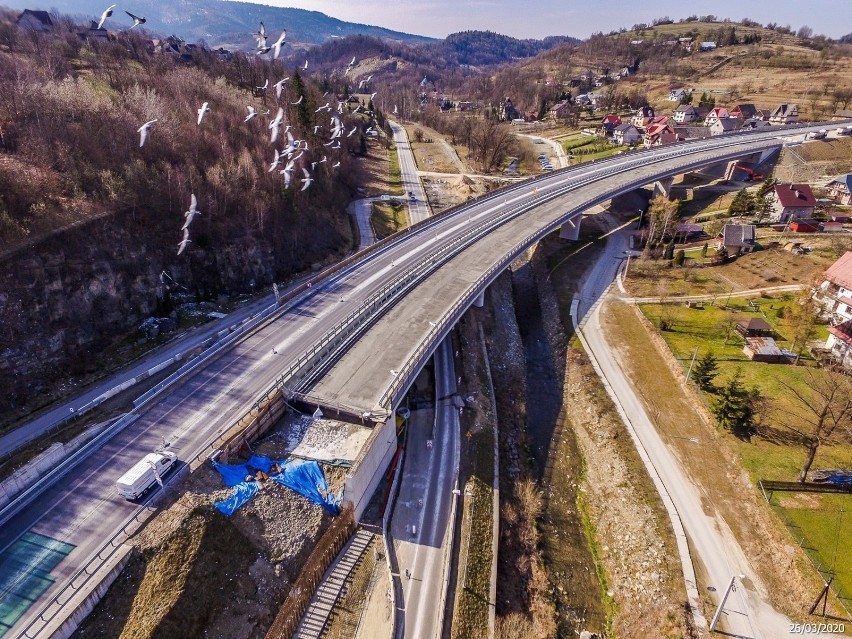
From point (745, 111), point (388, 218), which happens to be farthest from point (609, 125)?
point (388, 218)

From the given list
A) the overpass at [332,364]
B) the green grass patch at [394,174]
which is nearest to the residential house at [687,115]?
the green grass patch at [394,174]

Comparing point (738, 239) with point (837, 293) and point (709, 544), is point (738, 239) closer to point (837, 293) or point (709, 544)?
point (837, 293)

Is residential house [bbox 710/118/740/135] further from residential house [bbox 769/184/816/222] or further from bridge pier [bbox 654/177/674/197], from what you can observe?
residential house [bbox 769/184/816/222]

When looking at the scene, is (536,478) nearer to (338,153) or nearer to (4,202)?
(4,202)

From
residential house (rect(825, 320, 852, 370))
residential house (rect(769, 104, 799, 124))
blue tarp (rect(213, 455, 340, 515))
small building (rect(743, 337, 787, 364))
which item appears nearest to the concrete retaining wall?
blue tarp (rect(213, 455, 340, 515))

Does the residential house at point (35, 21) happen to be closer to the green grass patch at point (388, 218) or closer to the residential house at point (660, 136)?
the green grass patch at point (388, 218)

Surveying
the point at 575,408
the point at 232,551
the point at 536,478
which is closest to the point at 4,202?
the point at 232,551
